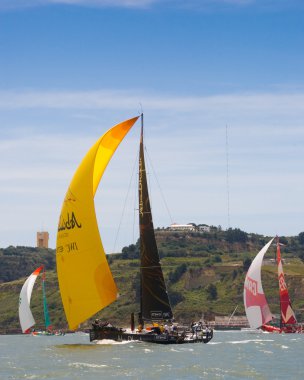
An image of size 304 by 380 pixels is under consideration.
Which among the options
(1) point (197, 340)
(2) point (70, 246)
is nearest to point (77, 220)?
(2) point (70, 246)

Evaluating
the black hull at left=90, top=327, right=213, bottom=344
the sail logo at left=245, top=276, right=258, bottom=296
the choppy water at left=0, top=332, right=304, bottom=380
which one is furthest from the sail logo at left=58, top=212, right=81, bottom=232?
the sail logo at left=245, top=276, right=258, bottom=296

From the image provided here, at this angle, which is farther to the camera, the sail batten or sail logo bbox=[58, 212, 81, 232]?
the sail batten

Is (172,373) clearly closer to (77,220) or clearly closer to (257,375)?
(257,375)

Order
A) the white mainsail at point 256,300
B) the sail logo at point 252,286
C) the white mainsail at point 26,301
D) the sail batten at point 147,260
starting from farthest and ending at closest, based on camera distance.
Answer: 1. the white mainsail at point 26,301
2. the sail logo at point 252,286
3. the white mainsail at point 256,300
4. the sail batten at point 147,260

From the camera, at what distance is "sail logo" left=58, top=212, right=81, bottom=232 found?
68875 mm

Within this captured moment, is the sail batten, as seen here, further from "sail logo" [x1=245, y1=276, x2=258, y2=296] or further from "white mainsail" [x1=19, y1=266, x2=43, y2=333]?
"white mainsail" [x1=19, y1=266, x2=43, y2=333]

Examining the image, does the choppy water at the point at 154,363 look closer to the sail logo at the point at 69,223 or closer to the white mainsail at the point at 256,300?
the sail logo at the point at 69,223

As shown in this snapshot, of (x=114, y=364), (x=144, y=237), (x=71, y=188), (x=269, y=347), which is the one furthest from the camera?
(x=269, y=347)

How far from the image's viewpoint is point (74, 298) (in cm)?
6950

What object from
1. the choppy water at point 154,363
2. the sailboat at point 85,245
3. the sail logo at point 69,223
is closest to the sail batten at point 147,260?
the choppy water at point 154,363

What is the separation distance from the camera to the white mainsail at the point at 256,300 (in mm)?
109750

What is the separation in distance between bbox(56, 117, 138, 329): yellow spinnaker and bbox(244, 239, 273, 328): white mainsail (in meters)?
42.7

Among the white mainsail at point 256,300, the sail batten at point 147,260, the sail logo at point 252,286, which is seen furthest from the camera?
the sail logo at point 252,286

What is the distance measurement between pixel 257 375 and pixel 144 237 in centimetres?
2353
